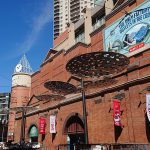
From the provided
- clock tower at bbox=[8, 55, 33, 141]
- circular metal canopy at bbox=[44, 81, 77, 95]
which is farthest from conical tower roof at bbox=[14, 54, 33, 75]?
circular metal canopy at bbox=[44, 81, 77, 95]

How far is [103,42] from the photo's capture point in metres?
33.1

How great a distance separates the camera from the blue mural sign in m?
27.5

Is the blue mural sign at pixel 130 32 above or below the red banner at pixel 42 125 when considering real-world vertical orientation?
above

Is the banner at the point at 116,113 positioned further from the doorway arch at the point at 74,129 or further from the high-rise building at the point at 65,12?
the high-rise building at the point at 65,12

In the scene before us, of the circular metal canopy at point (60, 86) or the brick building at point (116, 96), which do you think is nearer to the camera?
the brick building at point (116, 96)

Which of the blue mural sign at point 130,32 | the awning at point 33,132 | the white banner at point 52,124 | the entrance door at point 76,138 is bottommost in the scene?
the entrance door at point 76,138

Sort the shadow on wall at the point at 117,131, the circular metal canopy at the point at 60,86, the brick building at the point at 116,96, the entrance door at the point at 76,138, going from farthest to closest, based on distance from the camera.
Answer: the entrance door at the point at 76,138 < the circular metal canopy at the point at 60,86 < the shadow on wall at the point at 117,131 < the brick building at the point at 116,96

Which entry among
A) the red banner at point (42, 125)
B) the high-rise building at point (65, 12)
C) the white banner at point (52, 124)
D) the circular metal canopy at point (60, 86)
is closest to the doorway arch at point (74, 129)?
the white banner at point (52, 124)

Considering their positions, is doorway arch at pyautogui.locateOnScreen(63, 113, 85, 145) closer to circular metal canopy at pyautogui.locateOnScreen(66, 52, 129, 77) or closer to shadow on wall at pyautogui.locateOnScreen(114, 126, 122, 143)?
shadow on wall at pyautogui.locateOnScreen(114, 126, 122, 143)

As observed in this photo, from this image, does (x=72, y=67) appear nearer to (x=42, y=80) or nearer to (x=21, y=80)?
(x=42, y=80)

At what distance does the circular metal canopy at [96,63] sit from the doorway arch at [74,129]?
10089mm

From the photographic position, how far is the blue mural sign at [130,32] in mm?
27484

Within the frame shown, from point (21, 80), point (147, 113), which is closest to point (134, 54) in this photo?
point (147, 113)

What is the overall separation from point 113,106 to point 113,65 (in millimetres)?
5361
